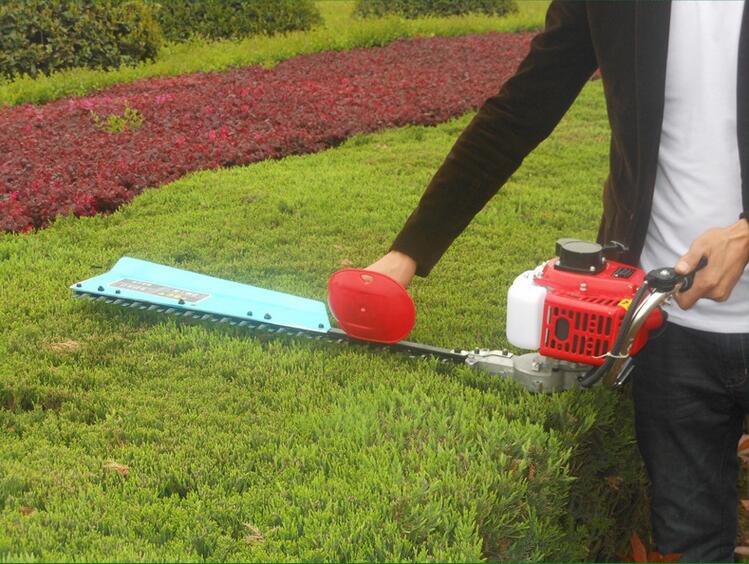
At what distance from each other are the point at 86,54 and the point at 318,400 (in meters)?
7.83

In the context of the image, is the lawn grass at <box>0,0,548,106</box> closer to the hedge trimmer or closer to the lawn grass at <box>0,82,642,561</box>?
the lawn grass at <box>0,82,642,561</box>

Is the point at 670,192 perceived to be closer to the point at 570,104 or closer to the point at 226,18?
the point at 570,104

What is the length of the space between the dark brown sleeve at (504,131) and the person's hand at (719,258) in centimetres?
59

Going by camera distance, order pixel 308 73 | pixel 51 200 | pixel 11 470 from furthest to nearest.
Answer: pixel 308 73
pixel 51 200
pixel 11 470

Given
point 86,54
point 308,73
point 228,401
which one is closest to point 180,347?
point 228,401

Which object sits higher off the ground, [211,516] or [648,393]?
[648,393]

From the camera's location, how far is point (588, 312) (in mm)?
2088

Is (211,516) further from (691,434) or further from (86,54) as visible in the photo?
(86,54)

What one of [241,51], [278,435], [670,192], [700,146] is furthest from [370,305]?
[241,51]

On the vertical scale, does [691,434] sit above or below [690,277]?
below

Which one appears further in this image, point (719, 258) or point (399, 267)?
point (399, 267)

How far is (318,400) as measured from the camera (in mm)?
2596

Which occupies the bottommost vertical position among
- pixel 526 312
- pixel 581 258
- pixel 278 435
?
pixel 278 435

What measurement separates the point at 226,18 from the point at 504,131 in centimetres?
1072
